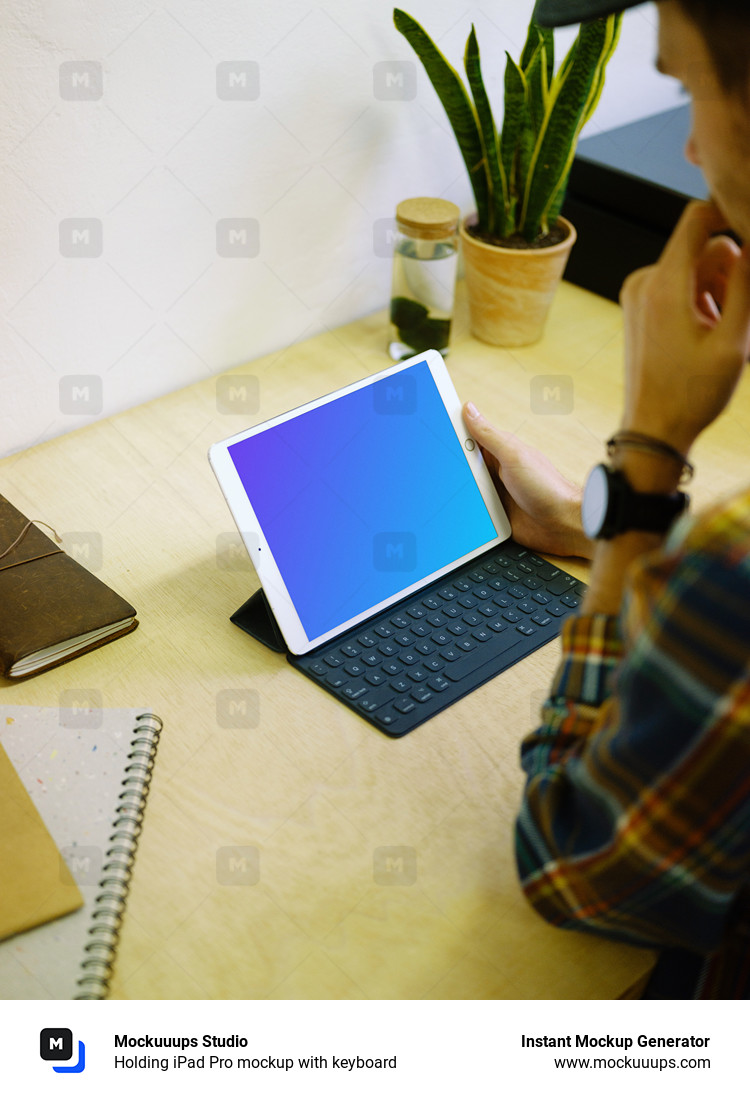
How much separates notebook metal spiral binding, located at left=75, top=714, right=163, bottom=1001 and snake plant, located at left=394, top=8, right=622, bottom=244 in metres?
0.91

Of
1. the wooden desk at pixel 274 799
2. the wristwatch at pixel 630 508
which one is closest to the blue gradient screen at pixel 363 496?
Answer: the wooden desk at pixel 274 799

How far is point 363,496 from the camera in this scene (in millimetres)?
972

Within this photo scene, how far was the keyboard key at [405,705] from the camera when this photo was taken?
2.86ft

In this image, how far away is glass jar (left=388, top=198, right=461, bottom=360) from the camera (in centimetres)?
133

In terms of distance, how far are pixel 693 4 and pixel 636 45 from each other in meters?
1.28

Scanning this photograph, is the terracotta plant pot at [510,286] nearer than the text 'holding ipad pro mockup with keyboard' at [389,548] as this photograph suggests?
No

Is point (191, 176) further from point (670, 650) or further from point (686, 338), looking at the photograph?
point (670, 650)

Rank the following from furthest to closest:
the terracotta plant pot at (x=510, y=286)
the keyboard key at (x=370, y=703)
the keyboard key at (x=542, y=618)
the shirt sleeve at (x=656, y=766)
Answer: the terracotta plant pot at (x=510, y=286), the keyboard key at (x=542, y=618), the keyboard key at (x=370, y=703), the shirt sleeve at (x=656, y=766)

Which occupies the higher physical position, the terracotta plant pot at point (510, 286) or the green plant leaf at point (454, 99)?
the green plant leaf at point (454, 99)

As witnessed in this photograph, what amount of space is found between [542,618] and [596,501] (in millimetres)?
273
